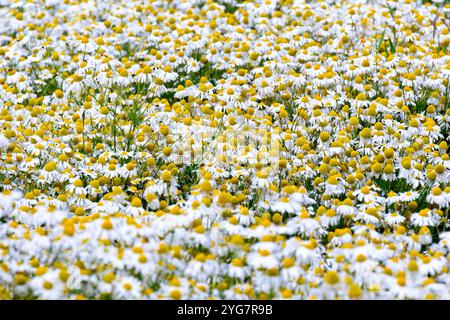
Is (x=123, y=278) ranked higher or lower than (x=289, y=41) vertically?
lower

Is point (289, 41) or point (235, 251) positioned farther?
point (289, 41)

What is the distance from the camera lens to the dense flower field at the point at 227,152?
4445 mm

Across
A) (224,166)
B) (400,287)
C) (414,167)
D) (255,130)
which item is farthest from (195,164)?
(400,287)

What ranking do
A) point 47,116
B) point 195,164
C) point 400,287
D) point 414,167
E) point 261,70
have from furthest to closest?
point 261,70
point 47,116
point 195,164
point 414,167
point 400,287

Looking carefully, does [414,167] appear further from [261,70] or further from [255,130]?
[261,70]

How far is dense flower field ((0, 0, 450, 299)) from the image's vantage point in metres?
4.45

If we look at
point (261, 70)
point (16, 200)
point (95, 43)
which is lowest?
point (16, 200)

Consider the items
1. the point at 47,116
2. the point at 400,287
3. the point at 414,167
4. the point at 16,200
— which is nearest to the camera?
the point at 400,287

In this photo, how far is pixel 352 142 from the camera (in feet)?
20.2

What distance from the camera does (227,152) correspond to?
6.04 meters

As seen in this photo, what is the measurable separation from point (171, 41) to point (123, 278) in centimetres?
443
